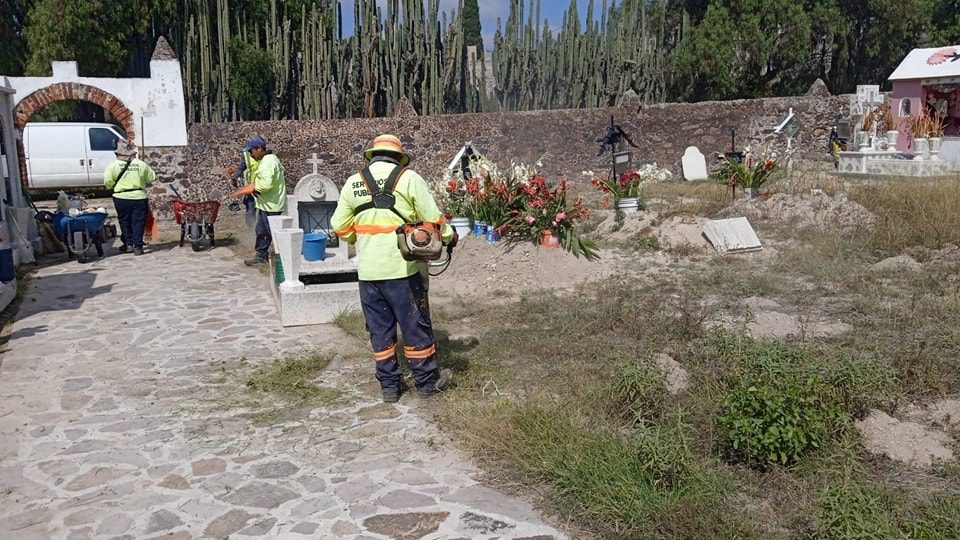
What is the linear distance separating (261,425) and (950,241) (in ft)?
26.5

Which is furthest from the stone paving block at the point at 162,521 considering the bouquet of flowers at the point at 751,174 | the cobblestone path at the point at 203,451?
the bouquet of flowers at the point at 751,174

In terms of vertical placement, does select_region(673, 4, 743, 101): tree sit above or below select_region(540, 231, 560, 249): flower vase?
above

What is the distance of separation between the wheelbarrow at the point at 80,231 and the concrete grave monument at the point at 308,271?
391 centimetres

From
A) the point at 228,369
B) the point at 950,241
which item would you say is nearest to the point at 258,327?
the point at 228,369

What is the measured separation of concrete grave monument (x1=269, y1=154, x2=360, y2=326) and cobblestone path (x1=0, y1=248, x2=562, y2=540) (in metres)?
0.31

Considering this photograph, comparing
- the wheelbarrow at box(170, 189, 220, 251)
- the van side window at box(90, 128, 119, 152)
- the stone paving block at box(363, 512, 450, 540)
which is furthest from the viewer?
the van side window at box(90, 128, 119, 152)

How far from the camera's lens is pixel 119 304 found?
8.91 meters

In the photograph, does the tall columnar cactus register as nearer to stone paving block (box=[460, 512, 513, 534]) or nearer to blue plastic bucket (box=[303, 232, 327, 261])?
blue plastic bucket (box=[303, 232, 327, 261])

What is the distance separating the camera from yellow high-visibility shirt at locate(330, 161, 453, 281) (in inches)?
215

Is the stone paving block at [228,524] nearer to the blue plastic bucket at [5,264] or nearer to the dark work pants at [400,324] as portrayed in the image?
the dark work pants at [400,324]

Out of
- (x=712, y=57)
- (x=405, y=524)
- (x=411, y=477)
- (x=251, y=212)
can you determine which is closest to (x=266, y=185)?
(x=251, y=212)

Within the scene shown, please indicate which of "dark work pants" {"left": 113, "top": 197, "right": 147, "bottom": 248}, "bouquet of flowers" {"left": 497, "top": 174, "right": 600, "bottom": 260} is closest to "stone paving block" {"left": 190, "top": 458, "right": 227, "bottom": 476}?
"bouquet of flowers" {"left": 497, "top": 174, "right": 600, "bottom": 260}

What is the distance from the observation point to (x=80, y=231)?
11.6 metres

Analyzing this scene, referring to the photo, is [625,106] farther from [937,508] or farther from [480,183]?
[937,508]
